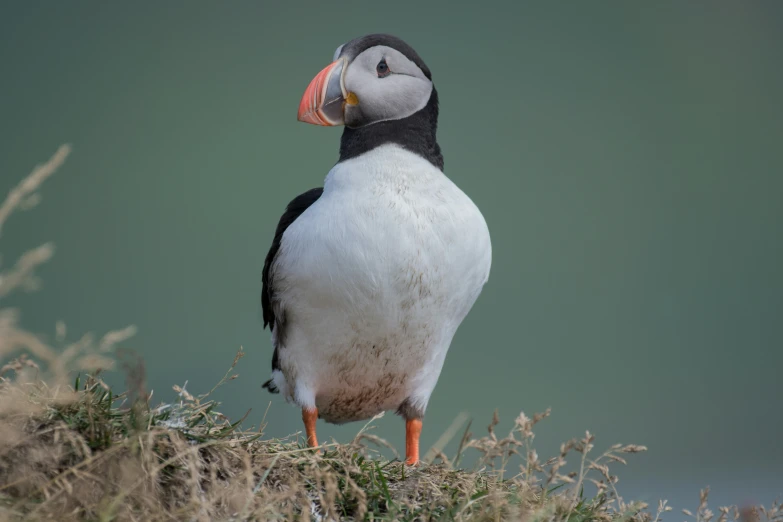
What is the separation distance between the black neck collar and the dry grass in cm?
143

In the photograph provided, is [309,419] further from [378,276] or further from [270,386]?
[378,276]

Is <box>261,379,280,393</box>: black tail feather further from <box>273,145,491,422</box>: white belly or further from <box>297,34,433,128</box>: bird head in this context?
<box>297,34,433,128</box>: bird head

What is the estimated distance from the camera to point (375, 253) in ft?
11.1

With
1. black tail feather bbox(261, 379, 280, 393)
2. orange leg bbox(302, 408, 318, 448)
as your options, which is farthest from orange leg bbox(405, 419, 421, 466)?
black tail feather bbox(261, 379, 280, 393)

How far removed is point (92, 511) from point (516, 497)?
1316mm

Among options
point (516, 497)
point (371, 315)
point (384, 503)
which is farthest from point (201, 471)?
point (371, 315)

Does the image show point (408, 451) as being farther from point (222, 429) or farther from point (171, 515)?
point (171, 515)

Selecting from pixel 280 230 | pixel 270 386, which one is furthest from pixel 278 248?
pixel 270 386

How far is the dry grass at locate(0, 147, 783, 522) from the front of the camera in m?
2.02

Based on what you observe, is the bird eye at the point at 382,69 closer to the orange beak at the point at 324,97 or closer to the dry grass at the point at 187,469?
the orange beak at the point at 324,97

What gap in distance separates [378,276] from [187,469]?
1364 mm

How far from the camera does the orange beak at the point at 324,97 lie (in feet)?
12.1

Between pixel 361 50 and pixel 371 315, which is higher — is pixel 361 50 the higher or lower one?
the higher one

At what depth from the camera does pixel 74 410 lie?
2.34 meters
